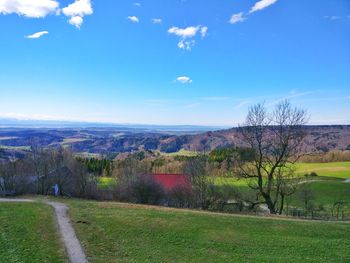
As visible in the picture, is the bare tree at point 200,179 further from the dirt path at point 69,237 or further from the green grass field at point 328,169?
the green grass field at point 328,169

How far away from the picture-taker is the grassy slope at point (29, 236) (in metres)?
16.0

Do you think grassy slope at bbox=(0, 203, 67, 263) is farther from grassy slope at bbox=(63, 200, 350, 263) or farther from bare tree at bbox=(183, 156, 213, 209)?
bare tree at bbox=(183, 156, 213, 209)

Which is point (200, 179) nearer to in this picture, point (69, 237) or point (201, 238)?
point (201, 238)

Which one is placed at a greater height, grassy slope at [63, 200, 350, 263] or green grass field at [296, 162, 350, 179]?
grassy slope at [63, 200, 350, 263]

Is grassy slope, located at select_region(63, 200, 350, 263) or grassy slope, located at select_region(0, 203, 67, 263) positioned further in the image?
grassy slope, located at select_region(63, 200, 350, 263)

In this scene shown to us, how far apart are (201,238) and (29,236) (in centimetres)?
884

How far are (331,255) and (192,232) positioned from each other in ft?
23.8

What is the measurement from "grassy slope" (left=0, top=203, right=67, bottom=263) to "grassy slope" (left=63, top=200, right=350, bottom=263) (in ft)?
4.91

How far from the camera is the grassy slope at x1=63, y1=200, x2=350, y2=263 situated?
17.3 meters

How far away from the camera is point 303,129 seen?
119 ft

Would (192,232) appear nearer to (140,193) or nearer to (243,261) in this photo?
(243,261)

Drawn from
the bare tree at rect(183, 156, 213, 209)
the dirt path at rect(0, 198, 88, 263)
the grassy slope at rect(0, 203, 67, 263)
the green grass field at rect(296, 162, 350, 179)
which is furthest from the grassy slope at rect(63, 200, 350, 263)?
the green grass field at rect(296, 162, 350, 179)

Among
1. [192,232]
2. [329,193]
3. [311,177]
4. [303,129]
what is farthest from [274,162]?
[311,177]

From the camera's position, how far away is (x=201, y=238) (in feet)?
65.5
